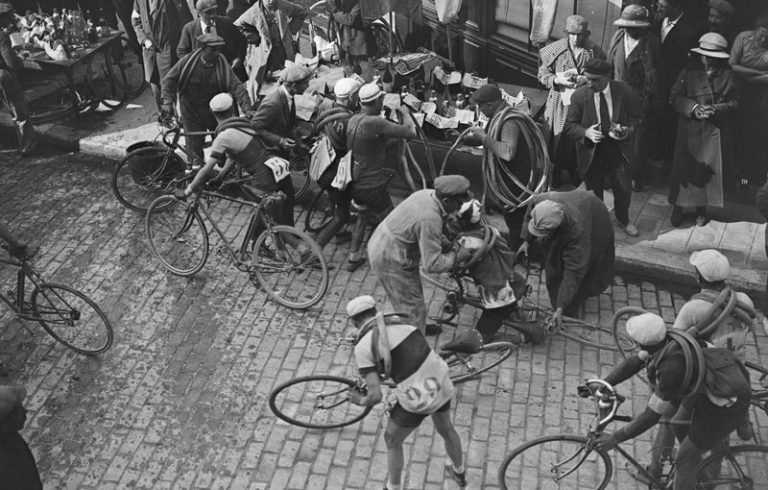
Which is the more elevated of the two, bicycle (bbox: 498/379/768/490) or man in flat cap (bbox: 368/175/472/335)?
man in flat cap (bbox: 368/175/472/335)

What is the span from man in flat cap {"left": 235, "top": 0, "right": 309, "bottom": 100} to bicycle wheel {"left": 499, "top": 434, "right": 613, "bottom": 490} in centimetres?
671

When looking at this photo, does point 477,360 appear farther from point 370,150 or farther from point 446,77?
point 446,77

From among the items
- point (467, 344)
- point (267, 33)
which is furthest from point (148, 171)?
point (467, 344)

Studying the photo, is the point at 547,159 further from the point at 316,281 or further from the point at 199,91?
the point at 199,91

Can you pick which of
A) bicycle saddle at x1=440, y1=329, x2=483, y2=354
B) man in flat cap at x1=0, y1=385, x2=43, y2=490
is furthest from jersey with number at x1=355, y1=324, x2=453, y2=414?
man in flat cap at x1=0, y1=385, x2=43, y2=490

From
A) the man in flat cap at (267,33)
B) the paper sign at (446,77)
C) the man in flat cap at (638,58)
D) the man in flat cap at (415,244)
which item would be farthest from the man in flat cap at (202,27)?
the man in flat cap at (638,58)

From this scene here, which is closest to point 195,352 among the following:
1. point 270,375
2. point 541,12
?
point 270,375

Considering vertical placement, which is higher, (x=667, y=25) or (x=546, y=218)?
(x=667, y=25)

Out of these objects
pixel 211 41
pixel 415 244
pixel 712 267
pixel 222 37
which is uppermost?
pixel 211 41

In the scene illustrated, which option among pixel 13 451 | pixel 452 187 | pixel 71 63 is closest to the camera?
pixel 13 451

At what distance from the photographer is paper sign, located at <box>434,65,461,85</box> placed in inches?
425

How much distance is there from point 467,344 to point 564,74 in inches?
151

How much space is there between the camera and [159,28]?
1140 cm

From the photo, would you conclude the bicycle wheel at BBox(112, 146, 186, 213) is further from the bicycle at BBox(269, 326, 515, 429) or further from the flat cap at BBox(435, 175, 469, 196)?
the flat cap at BBox(435, 175, 469, 196)
